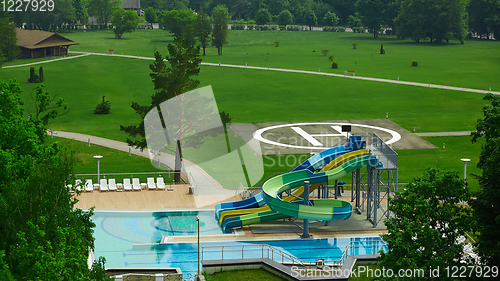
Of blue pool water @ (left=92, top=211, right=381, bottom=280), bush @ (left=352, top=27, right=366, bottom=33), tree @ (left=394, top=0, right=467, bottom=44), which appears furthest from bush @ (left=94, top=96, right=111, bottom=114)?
bush @ (left=352, top=27, right=366, bottom=33)

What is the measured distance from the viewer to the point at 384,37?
16375cm

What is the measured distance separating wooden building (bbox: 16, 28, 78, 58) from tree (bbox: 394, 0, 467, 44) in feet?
277

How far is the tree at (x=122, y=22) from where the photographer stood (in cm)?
15138

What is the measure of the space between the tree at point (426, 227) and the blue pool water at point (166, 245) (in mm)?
7632

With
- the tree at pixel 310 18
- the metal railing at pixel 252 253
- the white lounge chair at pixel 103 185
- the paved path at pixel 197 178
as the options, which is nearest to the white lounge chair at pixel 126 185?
the white lounge chair at pixel 103 185

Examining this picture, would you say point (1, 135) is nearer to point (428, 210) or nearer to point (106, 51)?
point (428, 210)

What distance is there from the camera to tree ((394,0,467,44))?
142750 mm

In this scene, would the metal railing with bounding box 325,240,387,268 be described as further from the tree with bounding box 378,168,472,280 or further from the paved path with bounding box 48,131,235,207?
the paved path with bounding box 48,131,235,207

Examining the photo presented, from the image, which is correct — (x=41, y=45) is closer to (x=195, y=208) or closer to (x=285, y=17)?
(x=195, y=208)

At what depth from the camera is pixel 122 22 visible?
153000 mm

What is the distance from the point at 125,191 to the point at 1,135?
53.0ft

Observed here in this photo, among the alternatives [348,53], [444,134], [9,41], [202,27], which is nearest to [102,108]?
[444,134]

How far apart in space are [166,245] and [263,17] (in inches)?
6421

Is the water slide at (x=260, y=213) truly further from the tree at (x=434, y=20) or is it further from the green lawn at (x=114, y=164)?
the tree at (x=434, y=20)
